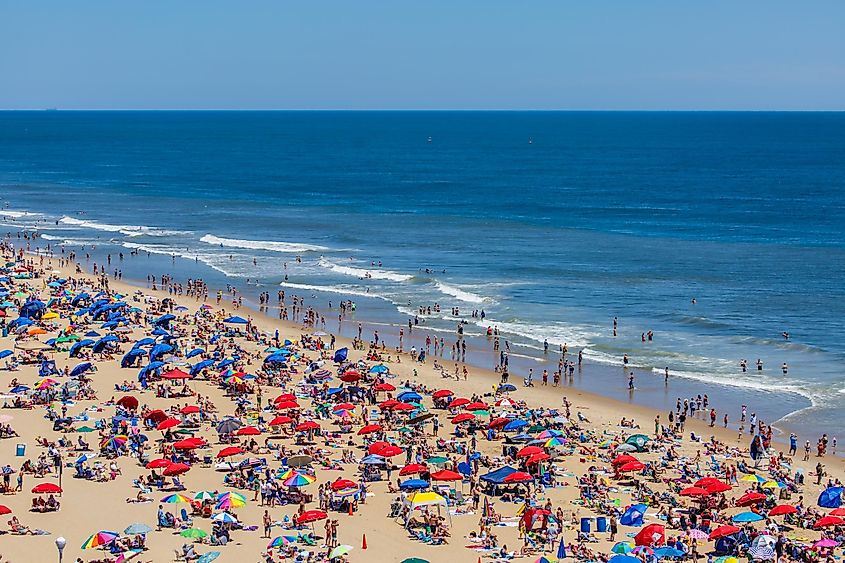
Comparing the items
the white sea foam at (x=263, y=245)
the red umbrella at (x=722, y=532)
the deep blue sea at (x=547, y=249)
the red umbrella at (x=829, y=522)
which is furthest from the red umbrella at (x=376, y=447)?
the white sea foam at (x=263, y=245)

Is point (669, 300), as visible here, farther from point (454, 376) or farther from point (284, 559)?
point (284, 559)

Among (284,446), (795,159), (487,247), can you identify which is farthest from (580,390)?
(795,159)

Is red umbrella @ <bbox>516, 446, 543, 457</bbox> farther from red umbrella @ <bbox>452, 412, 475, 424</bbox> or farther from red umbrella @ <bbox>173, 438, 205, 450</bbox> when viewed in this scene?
red umbrella @ <bbox>173, 438, 205, 450</bbox>

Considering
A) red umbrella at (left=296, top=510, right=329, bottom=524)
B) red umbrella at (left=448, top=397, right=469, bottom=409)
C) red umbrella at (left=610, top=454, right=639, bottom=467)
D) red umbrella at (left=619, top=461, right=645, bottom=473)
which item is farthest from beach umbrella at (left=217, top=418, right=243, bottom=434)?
red umbrella at (left=619, top=461, right=645, bottom=473)

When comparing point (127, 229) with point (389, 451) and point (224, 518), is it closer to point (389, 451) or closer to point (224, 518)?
point (389, 451)

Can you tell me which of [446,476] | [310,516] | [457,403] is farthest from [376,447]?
[457,403]
